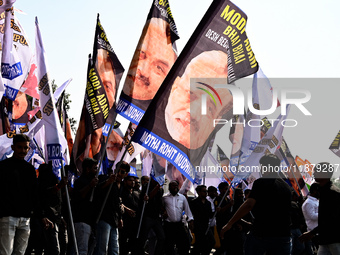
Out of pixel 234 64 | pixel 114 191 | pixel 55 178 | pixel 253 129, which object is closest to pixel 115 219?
pixel 114 191

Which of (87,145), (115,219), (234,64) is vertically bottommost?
(115,219)

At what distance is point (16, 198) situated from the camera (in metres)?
7.10

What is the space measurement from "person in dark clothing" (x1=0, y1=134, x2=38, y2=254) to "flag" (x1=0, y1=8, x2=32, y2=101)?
3.62 meters

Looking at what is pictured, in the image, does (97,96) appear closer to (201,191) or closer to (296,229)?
(201,191)

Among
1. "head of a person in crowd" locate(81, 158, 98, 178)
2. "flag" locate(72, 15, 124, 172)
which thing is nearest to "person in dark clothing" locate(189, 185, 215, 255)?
"flag" locate(72, 15, 124, 172)

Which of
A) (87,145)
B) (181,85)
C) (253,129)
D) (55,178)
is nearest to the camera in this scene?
(181,85)

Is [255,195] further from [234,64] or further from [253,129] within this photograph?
[253,129]

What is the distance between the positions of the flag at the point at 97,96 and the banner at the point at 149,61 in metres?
1.18

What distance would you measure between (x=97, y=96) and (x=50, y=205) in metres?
2.04

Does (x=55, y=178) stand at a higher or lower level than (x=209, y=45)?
lower

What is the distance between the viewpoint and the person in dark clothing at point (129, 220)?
1295cm

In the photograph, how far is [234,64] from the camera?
7.96m

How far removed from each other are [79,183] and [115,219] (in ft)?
3.45

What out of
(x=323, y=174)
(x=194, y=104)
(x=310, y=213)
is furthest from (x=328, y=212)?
(x=310, y=213)
